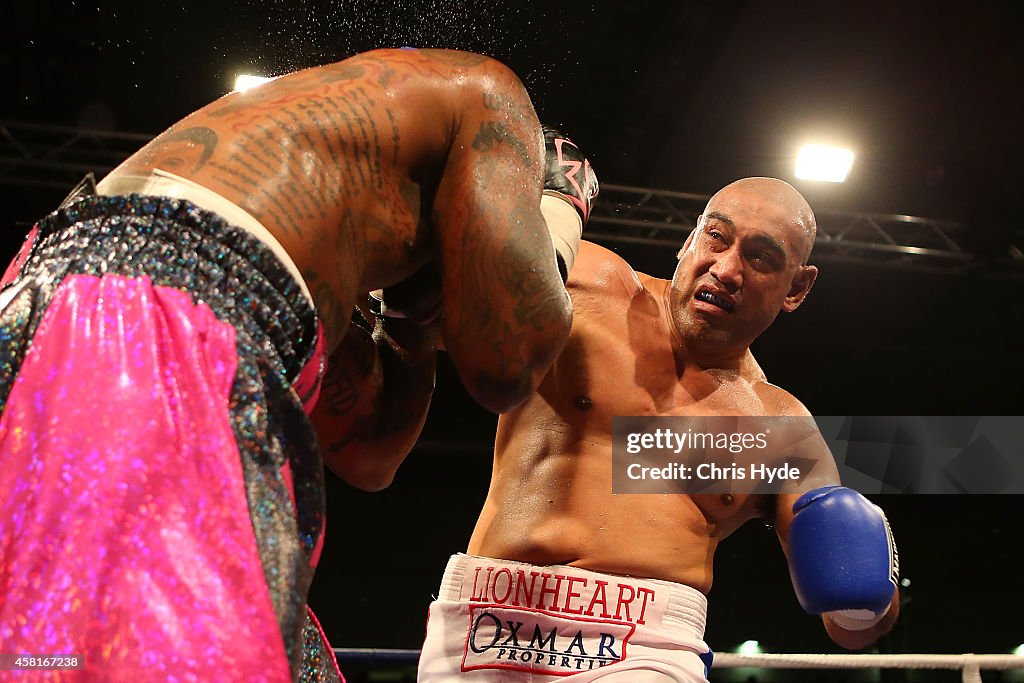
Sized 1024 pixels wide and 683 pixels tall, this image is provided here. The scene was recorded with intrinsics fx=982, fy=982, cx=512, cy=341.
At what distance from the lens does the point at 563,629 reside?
1.57 metres

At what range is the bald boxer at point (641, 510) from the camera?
5.22 ft

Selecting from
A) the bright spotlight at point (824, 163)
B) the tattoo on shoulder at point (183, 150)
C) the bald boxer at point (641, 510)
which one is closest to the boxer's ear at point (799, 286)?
the bald boxer at point (641, 510)

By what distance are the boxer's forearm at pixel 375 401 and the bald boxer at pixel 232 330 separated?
0.89 feet

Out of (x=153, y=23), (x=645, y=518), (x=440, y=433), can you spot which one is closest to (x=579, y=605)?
(x=645, y=518)

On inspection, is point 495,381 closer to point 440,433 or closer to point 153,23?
point 153,23

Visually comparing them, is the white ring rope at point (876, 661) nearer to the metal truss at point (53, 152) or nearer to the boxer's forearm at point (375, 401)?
the boxer's forearm at point (375, 401)

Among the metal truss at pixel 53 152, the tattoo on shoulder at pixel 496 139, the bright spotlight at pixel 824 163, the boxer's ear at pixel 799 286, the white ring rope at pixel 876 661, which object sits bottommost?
the white ring rope at pixel 876 661

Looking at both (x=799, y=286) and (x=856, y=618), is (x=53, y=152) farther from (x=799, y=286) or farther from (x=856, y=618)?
(x=856, y=618)

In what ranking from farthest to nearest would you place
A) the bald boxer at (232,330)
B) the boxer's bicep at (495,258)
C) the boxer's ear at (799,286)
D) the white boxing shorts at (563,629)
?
1. the boxer's ear at (799,286)
2. the white boxing shorts at (563,629)
3. the boxer's bicep at (495,258)
4. the bald boxer at (232,330)

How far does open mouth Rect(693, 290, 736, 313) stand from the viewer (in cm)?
190

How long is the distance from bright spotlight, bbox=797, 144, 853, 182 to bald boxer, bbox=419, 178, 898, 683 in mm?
2433

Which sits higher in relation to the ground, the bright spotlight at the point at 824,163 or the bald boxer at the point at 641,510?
the bright spotlight at the point at 824,163

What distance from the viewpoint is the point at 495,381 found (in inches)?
44.6

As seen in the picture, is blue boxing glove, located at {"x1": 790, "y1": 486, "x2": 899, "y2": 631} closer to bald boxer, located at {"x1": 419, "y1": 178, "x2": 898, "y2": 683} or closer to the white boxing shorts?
bald boxer, located at {"x1": 419, "y1": 178, "x2": 898, "y2": 683}
